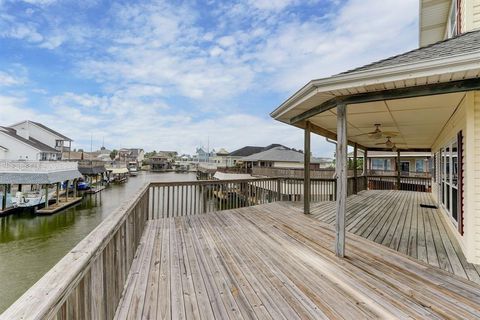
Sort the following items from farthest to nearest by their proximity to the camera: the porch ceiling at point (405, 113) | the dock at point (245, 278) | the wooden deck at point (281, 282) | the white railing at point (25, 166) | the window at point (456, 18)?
1. the white railing at point (25, 166)
2. the window at point (456, 18)
3. the porch ceiling at point (405, 113)
4. the wooden deck at point (281, 282)
5. the dock at point (245, 278)

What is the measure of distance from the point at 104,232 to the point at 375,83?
3.17 metres

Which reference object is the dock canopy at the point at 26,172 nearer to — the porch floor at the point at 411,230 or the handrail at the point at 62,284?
the porch floor at the point at 411,230

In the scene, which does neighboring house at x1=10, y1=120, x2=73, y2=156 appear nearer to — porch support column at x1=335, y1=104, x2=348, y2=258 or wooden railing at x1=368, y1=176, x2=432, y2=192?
wooden railing at x1=368, y1=176, x2=432, y2=192

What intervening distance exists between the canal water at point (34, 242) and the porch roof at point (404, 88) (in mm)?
4714

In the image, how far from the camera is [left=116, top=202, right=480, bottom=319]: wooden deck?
2.12 meters

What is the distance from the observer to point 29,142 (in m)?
27.4

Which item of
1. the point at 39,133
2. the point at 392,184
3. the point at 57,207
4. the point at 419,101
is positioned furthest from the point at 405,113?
the point at 39,133

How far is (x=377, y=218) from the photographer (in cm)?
596

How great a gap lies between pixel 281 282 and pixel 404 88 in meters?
2.75

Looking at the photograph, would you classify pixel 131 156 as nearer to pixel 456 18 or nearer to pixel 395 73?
pixel 456 18

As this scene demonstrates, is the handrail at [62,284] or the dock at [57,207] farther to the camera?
the dock at [57,207]

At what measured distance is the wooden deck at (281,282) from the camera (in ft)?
6.97

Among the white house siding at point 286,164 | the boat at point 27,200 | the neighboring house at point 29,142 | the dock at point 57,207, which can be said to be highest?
the neighboring house at point 29,142

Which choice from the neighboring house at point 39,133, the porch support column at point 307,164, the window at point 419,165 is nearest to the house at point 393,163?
the window at point 419,165
